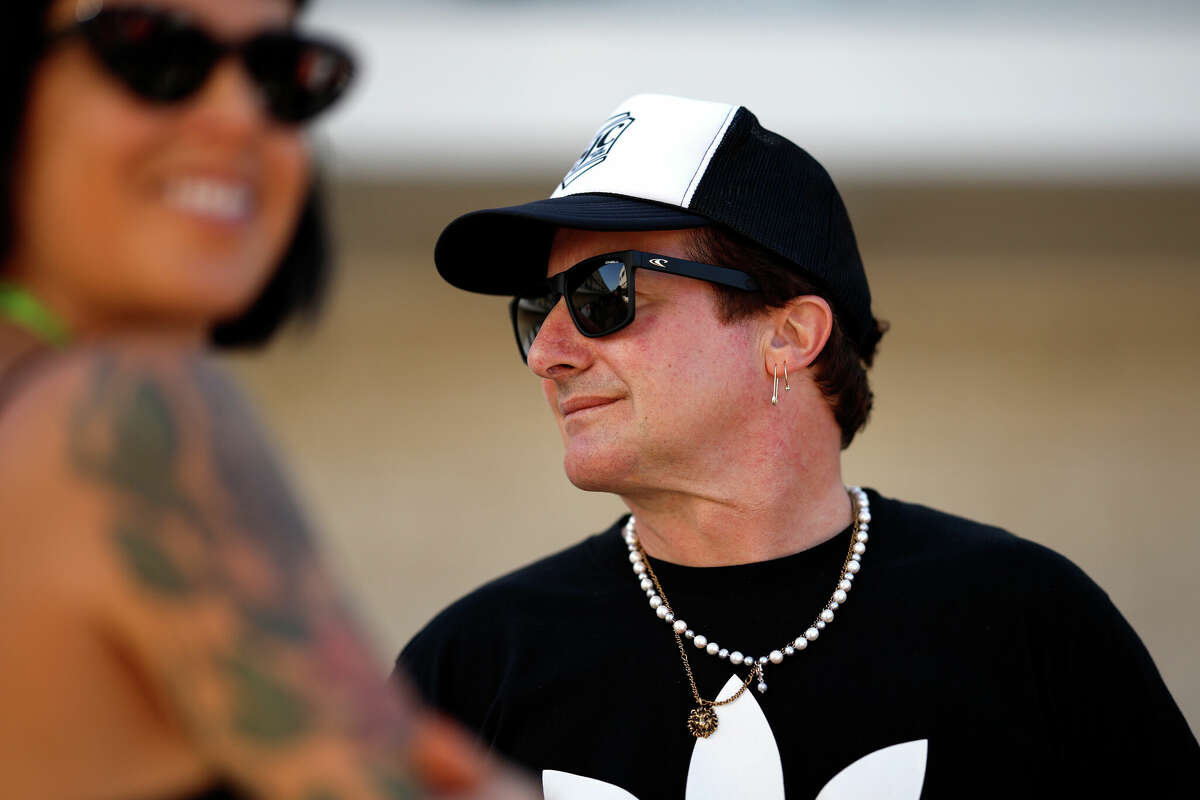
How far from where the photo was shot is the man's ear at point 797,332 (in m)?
2.60

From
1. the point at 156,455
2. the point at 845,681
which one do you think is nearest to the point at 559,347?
the point at 845,681

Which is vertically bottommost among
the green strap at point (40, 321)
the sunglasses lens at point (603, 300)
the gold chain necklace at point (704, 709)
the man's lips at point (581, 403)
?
the gold chain necklace at point (704, 709)

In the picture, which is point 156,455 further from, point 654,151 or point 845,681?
point 654,151

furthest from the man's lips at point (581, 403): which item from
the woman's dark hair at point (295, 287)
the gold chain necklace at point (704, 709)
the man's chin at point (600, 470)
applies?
the woman's dark hair at point (295, 287)

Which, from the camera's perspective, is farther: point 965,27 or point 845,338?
point 965,27

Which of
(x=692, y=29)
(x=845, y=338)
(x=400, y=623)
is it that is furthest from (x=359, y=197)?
(x=845, y=338)

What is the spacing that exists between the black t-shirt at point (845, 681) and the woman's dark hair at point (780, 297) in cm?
29

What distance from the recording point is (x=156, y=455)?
0.96m

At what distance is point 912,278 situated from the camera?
23.9ft

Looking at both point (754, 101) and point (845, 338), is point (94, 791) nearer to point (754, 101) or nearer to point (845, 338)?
point (845, 338)

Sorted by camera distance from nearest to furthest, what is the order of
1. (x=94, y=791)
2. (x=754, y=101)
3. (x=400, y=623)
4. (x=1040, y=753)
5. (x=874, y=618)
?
1. (x=94, y=791)
2. (x=1040, y=753)
3. (x=874, y=618)
4. (x=754, y=101)
5. (x=400, y=623)

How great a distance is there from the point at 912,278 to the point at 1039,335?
0.81m

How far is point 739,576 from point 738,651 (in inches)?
6.5

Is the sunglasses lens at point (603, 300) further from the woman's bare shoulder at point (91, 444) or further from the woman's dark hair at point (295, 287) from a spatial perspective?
the woman's bare shoulder at point (91, 444)
